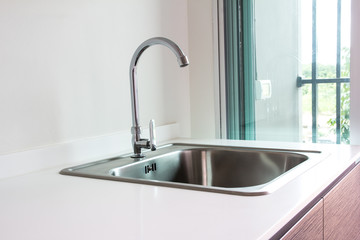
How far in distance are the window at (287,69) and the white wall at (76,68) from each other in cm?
32

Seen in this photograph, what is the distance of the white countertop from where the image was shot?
0.73 m

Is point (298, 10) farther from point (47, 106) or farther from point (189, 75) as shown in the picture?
point (47, 106)

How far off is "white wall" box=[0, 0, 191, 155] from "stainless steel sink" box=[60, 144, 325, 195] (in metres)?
0.18

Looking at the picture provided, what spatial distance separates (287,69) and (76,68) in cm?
93

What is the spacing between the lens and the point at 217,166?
63.2 inches

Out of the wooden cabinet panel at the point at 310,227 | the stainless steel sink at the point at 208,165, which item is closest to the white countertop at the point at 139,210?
the wooden cabinet panel at the point at 310,227

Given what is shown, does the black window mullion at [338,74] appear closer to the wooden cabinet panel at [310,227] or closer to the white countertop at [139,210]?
the white countertop at [139,210]

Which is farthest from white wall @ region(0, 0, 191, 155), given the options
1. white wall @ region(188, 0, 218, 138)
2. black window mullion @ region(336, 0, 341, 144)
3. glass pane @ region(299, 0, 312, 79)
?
black window mullion @ region(336, 0, 341, 144)

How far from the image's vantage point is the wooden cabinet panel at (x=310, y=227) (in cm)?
83

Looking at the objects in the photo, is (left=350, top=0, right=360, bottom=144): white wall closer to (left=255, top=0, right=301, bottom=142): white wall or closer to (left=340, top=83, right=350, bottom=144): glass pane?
(left=340, top=83, right=350, bottom=144): glass pane

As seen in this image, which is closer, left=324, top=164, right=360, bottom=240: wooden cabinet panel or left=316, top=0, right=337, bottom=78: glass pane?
left=324, top=164, right=360, bottom=240: wooden cabinet panel

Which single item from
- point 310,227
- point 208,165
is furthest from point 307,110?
point 310,227

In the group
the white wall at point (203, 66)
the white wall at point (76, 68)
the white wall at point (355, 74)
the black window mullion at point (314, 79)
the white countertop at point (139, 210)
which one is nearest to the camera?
the white countertop at point (139, 210)

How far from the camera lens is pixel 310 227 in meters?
0.93
